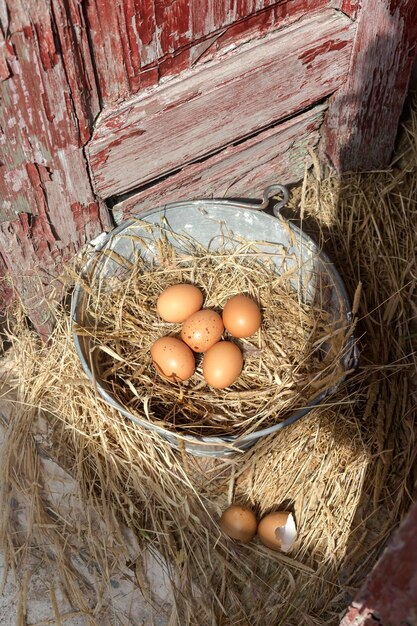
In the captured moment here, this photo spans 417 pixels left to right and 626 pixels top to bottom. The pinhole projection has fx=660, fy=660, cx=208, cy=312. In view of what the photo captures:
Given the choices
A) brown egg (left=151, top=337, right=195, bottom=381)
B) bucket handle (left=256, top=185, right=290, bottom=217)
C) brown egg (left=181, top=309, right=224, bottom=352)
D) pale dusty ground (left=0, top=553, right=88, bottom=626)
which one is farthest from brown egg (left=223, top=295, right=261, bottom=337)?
pale dusty ground (left=0, top=553, right=88, bottom=626)

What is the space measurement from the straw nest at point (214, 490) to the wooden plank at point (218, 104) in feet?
1.62

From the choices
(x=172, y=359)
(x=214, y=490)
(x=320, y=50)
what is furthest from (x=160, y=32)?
(x=214, y=490)

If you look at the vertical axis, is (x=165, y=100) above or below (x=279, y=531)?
above

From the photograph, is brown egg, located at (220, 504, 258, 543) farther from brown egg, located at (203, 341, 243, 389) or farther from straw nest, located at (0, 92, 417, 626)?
brown egg, located at (203, 341, 243, 389)

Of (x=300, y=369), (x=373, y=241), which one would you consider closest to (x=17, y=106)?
(x=300, y=369)

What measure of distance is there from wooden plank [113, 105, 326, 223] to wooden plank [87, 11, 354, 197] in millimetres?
69

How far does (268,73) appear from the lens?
5.55 ft

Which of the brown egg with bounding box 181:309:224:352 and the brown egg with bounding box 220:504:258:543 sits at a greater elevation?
the brown egg with bounding box 181:309:224:352

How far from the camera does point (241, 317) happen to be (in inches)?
69.6

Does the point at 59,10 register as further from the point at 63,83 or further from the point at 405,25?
→ the point at 405,25

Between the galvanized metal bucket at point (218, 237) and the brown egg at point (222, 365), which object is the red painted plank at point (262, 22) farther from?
the brown egg at point (222, 365)

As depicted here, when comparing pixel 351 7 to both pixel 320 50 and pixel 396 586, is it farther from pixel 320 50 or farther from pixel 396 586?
pixel 396 586

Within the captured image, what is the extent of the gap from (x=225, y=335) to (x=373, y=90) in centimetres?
83

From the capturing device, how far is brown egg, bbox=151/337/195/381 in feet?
5.60
